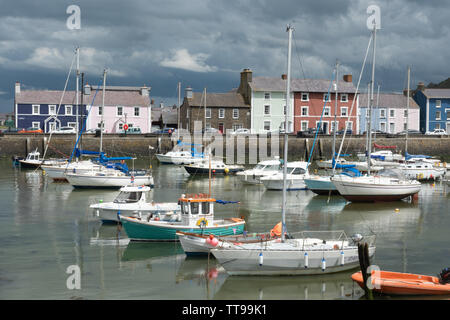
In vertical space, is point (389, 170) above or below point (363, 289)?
above

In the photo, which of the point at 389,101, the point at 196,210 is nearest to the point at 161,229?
the point at 196,210

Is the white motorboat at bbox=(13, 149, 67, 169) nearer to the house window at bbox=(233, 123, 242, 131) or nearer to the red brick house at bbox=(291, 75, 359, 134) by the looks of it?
the house window at bbox=(233, 123, 242, 131)

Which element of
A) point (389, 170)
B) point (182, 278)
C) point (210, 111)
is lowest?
point (182, 278)

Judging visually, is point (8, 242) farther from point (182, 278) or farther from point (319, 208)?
point (319, 208)

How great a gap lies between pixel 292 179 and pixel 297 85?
39.5 meters

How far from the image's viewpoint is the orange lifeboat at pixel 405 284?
48.0 ft

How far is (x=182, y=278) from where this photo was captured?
17.0m

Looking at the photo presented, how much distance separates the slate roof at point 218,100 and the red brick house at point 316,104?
24.0 feet

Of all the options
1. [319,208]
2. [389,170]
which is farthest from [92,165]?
[389,170]

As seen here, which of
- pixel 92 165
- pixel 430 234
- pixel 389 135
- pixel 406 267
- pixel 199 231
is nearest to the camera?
pixel 406 267

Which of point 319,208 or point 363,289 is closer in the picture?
point 363,289

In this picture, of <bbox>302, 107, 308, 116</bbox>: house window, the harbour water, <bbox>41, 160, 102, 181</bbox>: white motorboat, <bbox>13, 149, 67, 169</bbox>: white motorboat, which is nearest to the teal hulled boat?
the harbour water

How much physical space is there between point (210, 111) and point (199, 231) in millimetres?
53565

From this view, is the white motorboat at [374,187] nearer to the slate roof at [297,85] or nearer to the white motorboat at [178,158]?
the white motorboat at [178,158]
